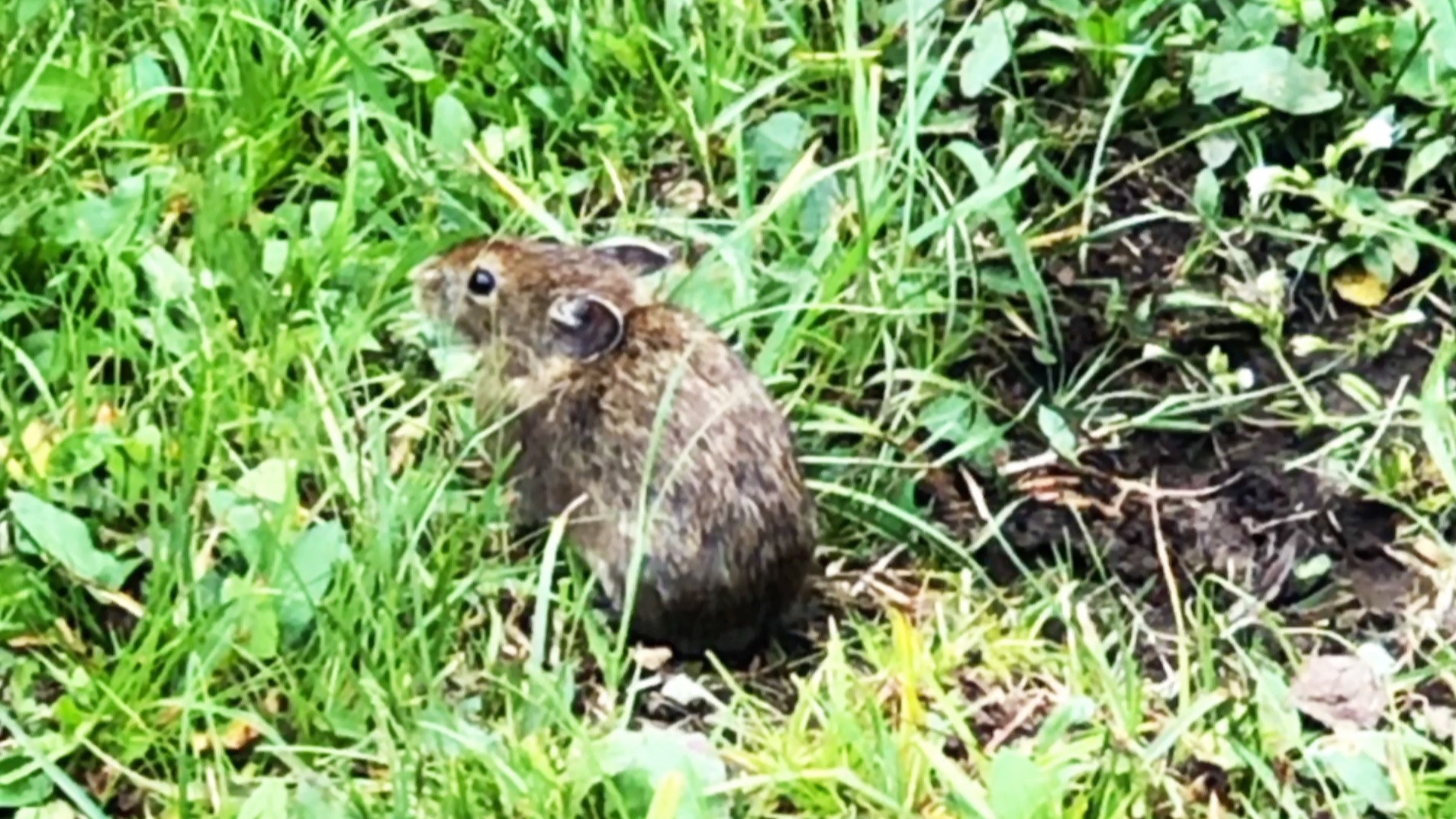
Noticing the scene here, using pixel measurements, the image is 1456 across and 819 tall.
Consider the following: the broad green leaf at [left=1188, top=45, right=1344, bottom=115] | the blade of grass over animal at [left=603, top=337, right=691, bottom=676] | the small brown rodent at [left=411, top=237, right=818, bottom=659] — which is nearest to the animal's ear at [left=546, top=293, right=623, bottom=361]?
the small brown rodent at [left=411, top=237, right=818, bottom=659]

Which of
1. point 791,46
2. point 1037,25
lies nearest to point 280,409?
point 791,46

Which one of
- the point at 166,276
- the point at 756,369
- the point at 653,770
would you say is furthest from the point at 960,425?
the point at 166,276

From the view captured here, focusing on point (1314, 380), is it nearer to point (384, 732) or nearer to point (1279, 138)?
point (1279, 138)

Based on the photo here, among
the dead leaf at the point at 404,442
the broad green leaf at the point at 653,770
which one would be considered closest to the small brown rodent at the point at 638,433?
the dead leaf at the point at 404,442

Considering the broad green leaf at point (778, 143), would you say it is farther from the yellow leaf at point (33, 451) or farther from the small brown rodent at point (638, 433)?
the yellow leaf at point (33, 451)

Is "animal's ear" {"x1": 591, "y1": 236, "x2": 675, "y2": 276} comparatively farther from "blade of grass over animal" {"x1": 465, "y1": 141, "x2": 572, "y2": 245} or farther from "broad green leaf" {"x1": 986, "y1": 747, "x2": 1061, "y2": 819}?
"broad green leaf" {"x1": 986, "y1": 747, "x2": 1061, "y2": 819}

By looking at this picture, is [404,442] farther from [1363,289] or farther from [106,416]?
[1363,289]
